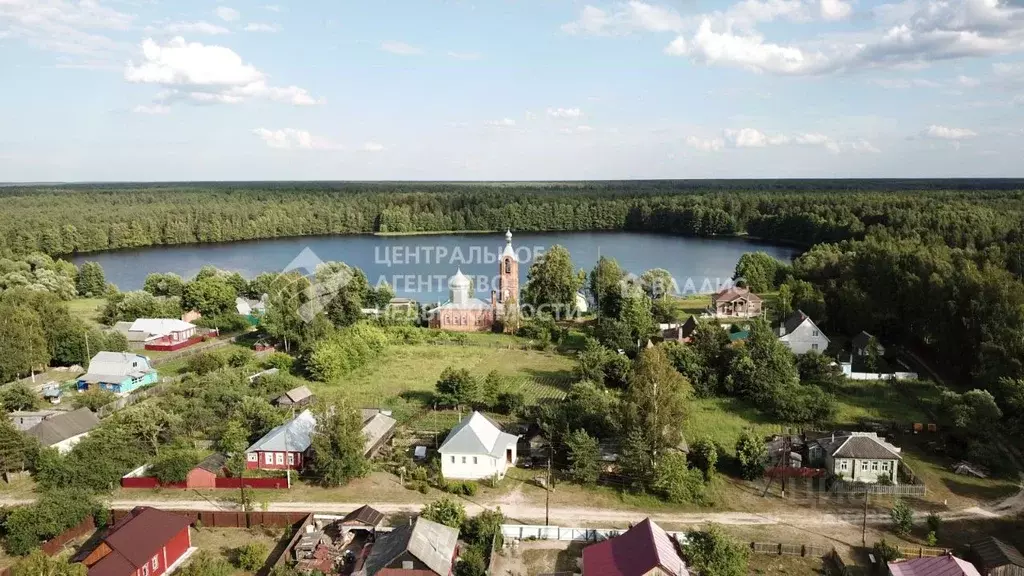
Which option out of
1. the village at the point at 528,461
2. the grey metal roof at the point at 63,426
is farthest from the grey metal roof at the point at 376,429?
the grey metal roof at the point at 63,426

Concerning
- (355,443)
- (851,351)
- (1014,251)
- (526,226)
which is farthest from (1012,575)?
(526,226)

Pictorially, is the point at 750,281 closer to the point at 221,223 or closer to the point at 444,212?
the point at 444,212

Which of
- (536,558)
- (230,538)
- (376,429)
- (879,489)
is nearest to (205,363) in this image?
(376,429)

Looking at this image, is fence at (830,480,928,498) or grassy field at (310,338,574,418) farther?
grassy field at (310,338,574,418)

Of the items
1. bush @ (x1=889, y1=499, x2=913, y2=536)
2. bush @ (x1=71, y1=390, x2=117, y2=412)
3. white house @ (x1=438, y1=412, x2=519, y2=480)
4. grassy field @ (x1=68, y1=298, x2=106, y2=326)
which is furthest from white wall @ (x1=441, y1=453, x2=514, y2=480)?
grassy field @ (x1=68, y1=298, x2=106, y2=326)

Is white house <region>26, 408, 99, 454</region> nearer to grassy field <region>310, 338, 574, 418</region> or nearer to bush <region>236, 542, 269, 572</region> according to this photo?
grassy field <region>310, 338, 574, 418</region>

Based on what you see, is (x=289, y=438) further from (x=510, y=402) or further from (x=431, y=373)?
(x=431, y=373)

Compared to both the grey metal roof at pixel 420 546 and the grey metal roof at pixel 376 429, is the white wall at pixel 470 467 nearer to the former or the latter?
the grey metal roof at pixel 376 429
